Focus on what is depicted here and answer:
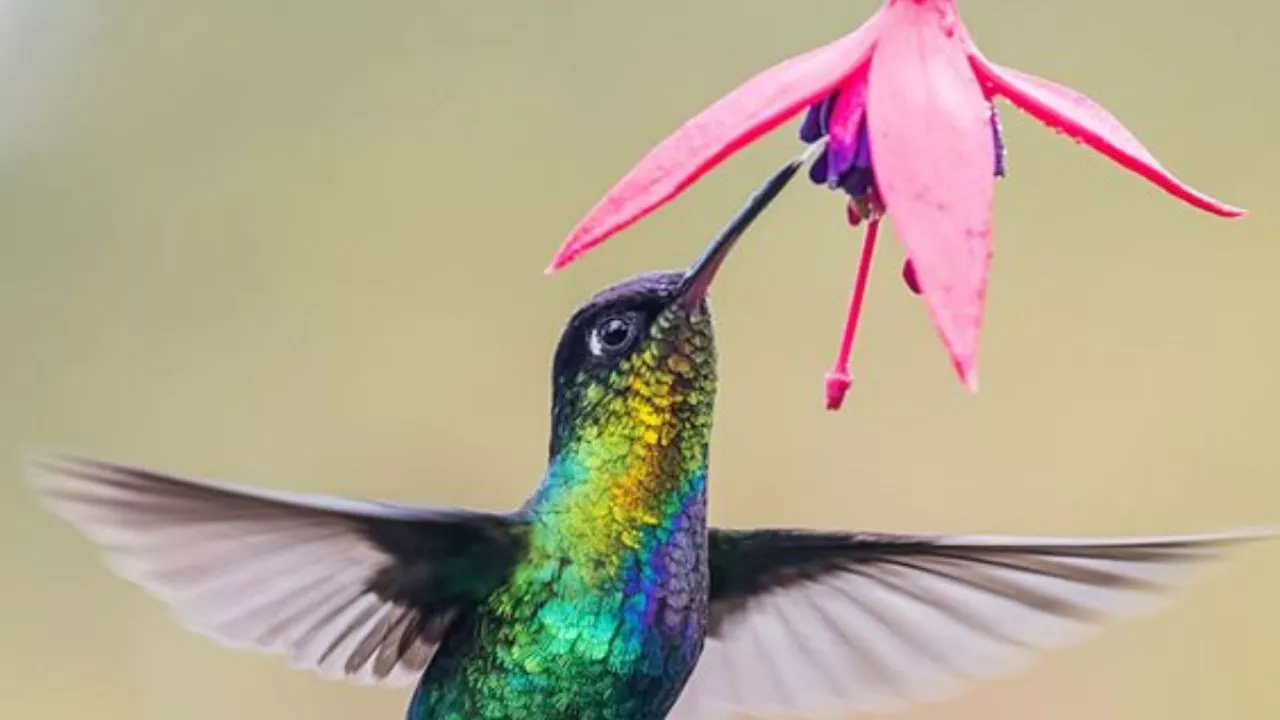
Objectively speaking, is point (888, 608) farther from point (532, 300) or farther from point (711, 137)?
Answer: point (532, 300)

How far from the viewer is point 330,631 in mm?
920

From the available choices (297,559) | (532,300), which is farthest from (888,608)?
(532,300)

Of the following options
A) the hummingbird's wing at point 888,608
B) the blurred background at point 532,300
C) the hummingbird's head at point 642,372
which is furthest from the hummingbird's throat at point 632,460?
the blurred background at point 532,300

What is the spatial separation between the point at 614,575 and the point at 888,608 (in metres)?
0.16

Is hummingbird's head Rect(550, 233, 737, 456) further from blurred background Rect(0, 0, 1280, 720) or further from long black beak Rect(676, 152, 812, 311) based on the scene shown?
blurred background Rect(0, 0, 1280, 720)

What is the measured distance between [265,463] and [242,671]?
0.77 ft

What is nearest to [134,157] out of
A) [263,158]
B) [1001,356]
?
[263,158]

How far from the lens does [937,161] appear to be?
2.05 feet

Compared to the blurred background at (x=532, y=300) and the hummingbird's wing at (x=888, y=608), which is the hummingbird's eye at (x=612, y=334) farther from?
the blurred background at (x=532, y=300)

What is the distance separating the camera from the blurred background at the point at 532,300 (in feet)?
6.54

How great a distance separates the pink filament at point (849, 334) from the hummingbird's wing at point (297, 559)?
195 mm

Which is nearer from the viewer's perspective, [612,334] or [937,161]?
[937,161]

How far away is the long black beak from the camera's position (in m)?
0.67

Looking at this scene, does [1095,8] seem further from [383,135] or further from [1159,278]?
[383,135]
